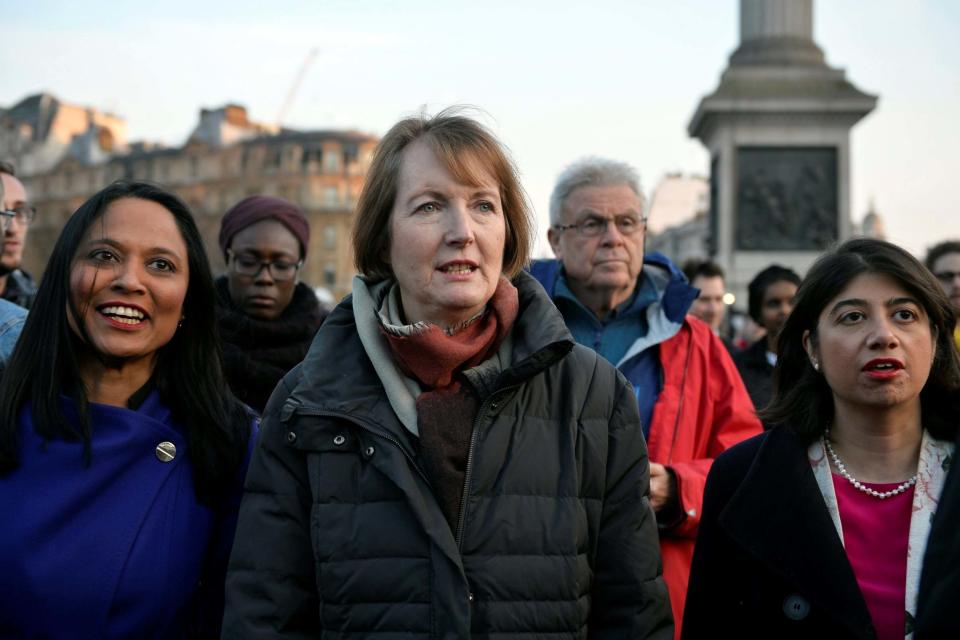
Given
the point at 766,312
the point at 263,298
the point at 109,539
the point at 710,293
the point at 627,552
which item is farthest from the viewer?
the point at 710,293

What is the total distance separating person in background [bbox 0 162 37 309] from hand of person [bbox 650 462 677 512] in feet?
11.1

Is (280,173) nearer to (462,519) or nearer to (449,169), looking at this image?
(449,169)

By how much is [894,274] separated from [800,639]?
111 cm

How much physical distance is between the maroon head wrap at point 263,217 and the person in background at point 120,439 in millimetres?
1587

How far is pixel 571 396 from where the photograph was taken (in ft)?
9.53

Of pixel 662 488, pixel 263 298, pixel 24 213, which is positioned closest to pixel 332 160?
pixel 24 213

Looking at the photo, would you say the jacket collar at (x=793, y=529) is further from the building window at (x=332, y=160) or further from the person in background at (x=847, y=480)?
the building window at (x=332, y=160)

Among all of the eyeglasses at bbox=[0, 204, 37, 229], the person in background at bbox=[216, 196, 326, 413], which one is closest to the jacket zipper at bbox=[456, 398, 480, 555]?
the person in background at bbox=[216, 196, 326, 413]

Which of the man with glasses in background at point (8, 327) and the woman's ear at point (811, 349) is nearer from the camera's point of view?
the woman's ear at point (811, 349)

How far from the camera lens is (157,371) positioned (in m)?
3.39

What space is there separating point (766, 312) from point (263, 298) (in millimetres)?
3642

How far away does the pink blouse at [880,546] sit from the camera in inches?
118

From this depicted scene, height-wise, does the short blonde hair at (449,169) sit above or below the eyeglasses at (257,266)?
above

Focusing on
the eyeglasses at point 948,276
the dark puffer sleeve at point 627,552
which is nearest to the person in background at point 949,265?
the eyeglasses at point 948,276
